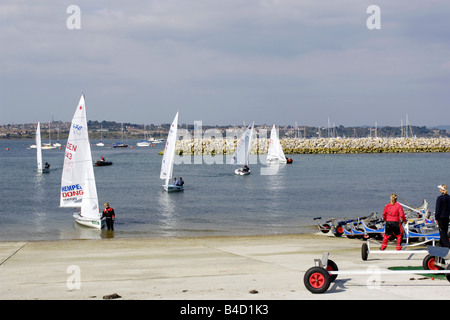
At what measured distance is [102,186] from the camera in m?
65.4

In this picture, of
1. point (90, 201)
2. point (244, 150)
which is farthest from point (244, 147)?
point (90, 201)

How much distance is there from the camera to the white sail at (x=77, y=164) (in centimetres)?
2852

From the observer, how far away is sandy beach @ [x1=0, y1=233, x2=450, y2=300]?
40.7 feet

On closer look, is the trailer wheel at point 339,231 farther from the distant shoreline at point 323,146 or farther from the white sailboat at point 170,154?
the distant shoreline at point 323,146

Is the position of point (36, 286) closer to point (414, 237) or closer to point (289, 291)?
point (289, 291)

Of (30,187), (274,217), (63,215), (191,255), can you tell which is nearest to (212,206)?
(274,217)

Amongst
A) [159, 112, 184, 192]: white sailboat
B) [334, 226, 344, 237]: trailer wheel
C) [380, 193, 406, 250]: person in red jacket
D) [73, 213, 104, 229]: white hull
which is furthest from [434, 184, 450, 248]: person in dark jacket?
[159, 112, 184, 192]: white sailboat

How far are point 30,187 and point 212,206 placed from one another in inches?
1179

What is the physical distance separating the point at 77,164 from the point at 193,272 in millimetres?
16560

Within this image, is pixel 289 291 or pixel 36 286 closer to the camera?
pixel 289 291

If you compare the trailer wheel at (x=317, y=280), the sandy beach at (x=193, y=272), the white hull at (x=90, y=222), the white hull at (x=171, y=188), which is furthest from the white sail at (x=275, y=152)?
the trailer wheel at (x=317, y=280)

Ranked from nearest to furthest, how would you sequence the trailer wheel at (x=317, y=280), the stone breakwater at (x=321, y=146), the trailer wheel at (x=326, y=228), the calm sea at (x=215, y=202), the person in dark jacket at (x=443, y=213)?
the trailer wheel at (x=317, y=280)
the person in dark jacket at (x=443, y=213)
the trailer wheel at (x=326, y=228)
the calm sea at (x=215, y=202)
the stone breakwater at (x=321, y=146)

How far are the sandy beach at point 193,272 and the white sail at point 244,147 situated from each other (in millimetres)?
57552

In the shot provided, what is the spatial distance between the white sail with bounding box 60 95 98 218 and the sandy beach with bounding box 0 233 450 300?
754cm
